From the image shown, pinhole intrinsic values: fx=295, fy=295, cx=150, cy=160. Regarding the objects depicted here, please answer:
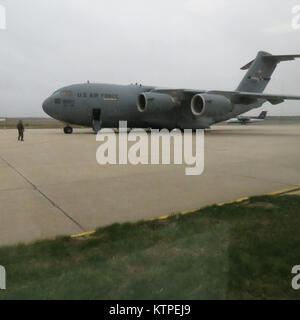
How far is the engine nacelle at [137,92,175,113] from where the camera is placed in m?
19.0

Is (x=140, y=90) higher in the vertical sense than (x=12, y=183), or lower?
higher

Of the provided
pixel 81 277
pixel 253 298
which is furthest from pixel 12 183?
pixel 253 298

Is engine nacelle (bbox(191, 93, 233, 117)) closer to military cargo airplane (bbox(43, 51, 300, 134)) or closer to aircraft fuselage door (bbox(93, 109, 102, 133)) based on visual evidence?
military cargo airplane (bbox(43, 51, 300, 134))

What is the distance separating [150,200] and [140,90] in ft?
55.8

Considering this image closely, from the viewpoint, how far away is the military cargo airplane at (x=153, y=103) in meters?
18.3

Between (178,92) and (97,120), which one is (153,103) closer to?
(178,92)

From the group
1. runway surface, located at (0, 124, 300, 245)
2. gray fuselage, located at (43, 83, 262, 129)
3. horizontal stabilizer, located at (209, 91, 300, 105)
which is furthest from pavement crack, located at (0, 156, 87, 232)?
horizontal stabilizer, located at (209, 91, 300, 105)

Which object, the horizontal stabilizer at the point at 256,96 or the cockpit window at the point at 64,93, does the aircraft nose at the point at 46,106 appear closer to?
the cockpit window at the point at 64,93

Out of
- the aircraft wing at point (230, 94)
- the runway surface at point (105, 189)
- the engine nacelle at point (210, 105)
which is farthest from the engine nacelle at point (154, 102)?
the runway surface at point (105, 189)

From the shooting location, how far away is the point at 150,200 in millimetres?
4586

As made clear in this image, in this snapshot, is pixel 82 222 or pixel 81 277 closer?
pixel 81 277

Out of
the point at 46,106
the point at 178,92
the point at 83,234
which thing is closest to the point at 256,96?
the point at 178,92

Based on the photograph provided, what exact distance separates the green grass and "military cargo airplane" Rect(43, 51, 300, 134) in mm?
15694
